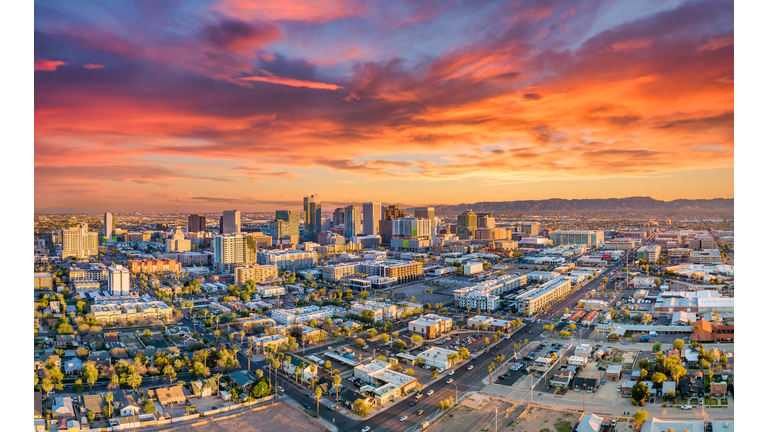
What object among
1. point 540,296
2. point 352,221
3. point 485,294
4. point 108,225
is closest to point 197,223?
point 108,225

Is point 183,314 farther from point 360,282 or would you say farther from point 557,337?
point 557,337

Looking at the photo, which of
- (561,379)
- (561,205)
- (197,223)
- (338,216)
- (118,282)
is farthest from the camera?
Answer: (561,205)

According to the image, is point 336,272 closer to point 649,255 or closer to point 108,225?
point 649,255

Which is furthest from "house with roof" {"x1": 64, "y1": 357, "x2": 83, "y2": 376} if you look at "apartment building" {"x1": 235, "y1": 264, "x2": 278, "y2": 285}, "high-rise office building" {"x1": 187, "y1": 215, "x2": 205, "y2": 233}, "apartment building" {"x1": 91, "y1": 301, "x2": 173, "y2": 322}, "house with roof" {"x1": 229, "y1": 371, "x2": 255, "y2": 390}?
"high-rise office building" {"x1": 187, "y1": 215, "x2": 205, "y2": 233}

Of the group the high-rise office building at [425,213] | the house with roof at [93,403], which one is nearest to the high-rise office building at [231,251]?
the house with roof at [93,403]

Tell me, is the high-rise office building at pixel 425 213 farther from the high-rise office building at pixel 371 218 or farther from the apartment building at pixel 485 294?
the apartment building at pixel 485 294

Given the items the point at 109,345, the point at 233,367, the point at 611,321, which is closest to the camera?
the point at 233,367

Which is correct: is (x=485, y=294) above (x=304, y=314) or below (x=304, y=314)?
above

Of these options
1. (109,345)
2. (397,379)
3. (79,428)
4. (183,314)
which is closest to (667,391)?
(397,379)

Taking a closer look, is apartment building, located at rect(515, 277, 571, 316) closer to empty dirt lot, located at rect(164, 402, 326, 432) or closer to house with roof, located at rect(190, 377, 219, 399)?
empty dirt lot, located at rect(164, 402, 326, 432)
